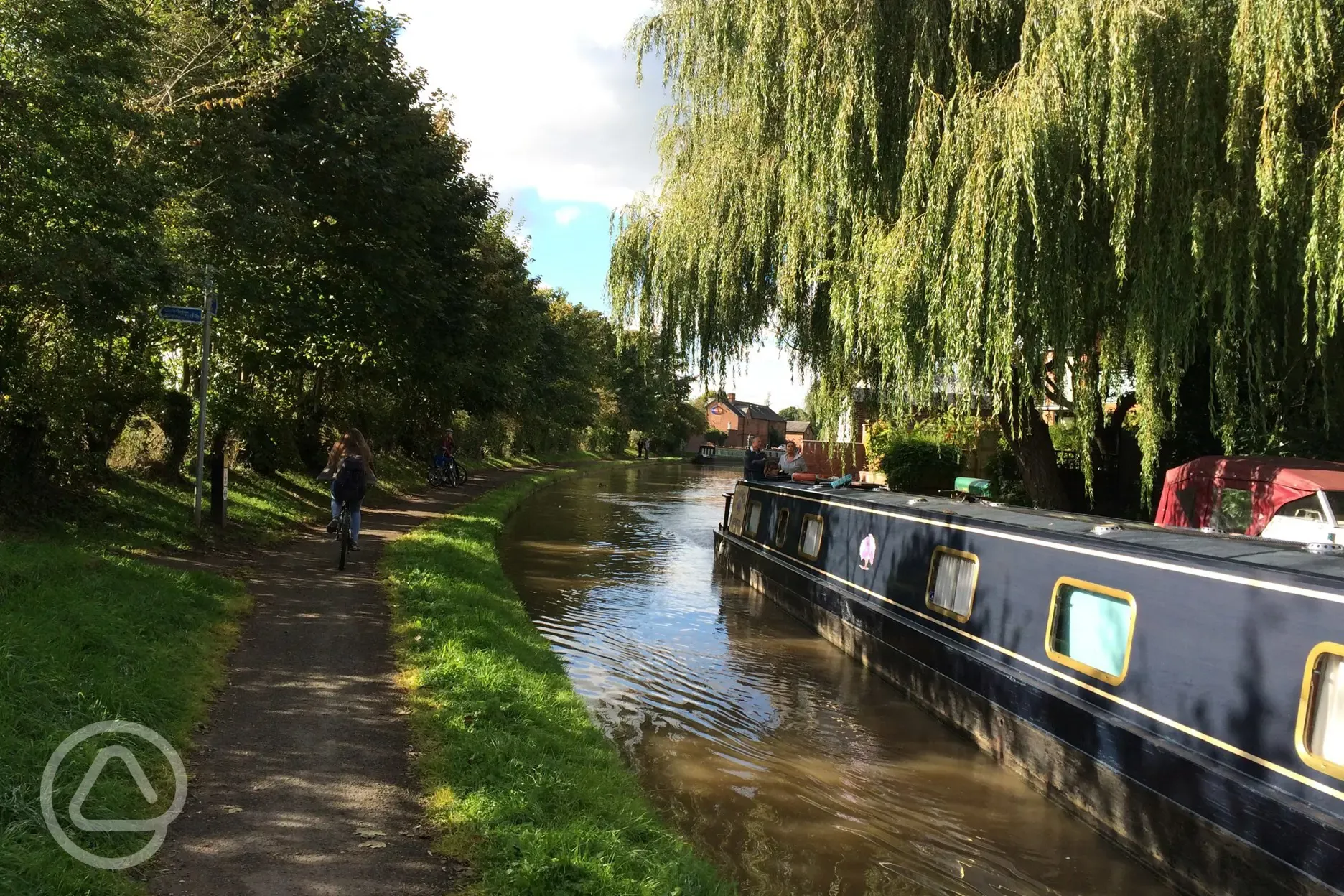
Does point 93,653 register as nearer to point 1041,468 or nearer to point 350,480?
point 350,480

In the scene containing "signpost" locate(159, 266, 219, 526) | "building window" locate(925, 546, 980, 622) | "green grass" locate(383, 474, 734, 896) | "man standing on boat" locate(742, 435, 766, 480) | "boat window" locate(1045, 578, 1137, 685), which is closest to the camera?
"green grass" locate(383, 474, 734, 896)

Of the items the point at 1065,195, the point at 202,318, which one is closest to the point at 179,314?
the point at 202,318

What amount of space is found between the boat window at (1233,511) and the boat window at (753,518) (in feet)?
20.4

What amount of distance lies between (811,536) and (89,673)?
283 inches

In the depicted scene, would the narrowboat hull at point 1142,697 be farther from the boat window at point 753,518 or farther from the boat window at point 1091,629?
the boat window at point 753,518

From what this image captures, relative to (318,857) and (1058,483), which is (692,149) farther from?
(318,857)

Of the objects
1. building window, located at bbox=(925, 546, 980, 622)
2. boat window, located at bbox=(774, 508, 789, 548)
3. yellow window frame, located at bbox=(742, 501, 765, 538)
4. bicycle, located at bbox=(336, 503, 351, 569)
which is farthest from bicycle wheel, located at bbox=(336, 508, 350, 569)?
building window, located at bbox=(925, 546, 980, 622)

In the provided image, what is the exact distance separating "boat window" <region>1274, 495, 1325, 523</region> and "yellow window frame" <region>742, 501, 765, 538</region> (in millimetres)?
6838

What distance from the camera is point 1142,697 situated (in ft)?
14.8

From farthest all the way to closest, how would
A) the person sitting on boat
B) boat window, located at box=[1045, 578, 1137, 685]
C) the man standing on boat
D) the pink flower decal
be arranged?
the man standing on boat → the person sitting on boat → the pink flower decal → boat window, located at box=[1045, 578, 1137, 685]

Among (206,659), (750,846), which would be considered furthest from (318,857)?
(206,659)

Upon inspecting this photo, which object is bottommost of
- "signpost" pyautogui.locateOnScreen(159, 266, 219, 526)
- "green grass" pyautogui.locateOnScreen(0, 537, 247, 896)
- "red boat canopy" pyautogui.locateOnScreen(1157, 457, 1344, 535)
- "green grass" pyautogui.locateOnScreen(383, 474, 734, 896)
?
"green grass" pyautogui.locateOnScreen(383, 474, 734, 896)

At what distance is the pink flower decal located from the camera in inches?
324

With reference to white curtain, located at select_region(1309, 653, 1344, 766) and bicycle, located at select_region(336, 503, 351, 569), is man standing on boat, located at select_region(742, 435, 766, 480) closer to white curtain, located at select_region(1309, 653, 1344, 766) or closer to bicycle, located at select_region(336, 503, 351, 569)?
bicycle, located at select_region(336, 503, 351, 569)
